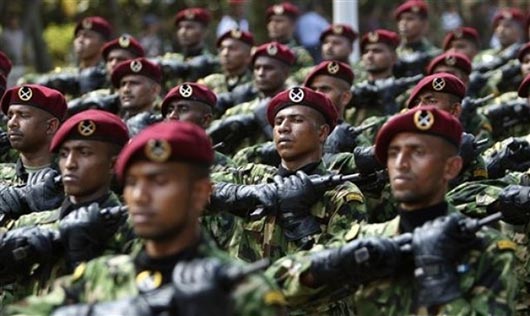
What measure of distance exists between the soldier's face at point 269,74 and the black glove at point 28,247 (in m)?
5.50

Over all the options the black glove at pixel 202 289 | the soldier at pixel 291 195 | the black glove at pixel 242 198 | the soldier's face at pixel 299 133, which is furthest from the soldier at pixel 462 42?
the black glove at pixel 202 289

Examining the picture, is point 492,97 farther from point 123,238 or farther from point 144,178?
point 144,178

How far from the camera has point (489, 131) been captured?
1304 cm

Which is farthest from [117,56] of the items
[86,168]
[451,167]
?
[451,167]

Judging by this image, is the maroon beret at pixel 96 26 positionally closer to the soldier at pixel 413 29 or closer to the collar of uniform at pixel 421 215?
the soldier at pixel 413 29

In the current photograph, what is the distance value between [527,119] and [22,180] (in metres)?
5.03

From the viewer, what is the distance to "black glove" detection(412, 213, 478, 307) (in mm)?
6906

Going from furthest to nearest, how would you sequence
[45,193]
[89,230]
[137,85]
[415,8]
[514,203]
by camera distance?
[415,8] → [137,85] → [45,193] → [514,203] → [89,230]

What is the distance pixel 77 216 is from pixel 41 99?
8.53ft

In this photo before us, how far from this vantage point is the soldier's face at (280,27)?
18094 millimetres

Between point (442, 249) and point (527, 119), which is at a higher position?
point (442, 249)

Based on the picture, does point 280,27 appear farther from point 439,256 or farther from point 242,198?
point 439,256

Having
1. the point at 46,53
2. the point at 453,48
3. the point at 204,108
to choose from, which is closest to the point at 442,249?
the point at 204,108

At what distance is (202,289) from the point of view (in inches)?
228
